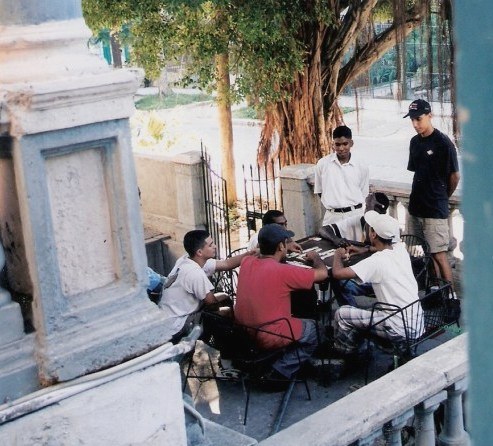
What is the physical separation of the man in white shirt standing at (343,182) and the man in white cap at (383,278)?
1.71 meters

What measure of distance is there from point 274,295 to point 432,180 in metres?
2.21

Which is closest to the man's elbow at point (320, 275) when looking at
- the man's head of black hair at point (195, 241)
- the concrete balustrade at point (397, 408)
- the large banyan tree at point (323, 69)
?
the man's head of black hair at point (195, 241)

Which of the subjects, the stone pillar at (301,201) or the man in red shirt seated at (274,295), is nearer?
the man in red shirt seated at (274,295)

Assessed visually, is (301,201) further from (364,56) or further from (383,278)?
(364,56)

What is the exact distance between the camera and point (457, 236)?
7.88 m

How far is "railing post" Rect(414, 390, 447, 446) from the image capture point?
10.9 feet

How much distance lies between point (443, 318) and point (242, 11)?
17.9ft

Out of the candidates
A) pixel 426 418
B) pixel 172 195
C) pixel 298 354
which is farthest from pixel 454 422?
pixel 172 195

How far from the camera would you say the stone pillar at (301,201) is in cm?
809

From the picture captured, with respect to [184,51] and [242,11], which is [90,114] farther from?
[184,51]

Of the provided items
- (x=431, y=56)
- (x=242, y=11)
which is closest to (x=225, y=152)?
(x=242, y=11)

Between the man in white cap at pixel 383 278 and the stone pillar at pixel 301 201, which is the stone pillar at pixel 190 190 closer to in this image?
the stone pillar at pixel 301 201

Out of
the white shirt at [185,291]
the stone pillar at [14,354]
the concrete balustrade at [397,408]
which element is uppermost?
the stone pillar at [14,354]

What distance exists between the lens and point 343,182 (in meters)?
7.61
